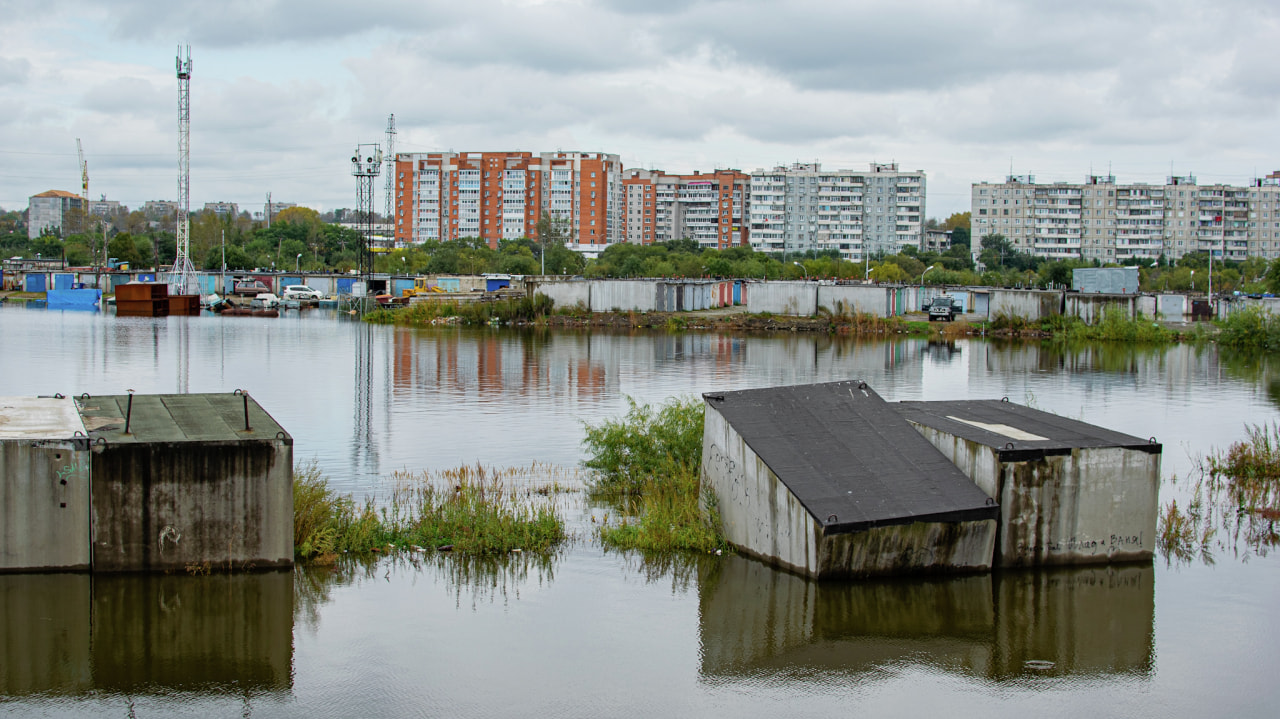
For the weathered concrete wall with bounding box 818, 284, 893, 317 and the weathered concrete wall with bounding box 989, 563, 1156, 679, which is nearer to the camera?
the weathered concrete wall with bounding box 989, 563, 1156, 679

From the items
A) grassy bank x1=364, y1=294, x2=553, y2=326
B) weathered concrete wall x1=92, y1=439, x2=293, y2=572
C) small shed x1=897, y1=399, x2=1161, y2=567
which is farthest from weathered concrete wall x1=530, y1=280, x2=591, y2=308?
weathered concrete wall x1=92, y1=439, x2=293, y2=572

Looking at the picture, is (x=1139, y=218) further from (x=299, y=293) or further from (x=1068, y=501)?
(x=1068, y=501)

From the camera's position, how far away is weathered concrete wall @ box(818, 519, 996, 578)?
12.6 m

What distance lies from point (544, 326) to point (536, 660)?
2297 inches

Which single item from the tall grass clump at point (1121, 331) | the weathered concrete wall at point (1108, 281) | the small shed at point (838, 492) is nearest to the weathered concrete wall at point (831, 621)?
the small shed at point (838, 492)

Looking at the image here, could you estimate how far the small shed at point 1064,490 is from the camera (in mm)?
13469

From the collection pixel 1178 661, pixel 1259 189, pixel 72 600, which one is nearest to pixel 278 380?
pixel 72 600

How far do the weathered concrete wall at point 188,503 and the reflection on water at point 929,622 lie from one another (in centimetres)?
509

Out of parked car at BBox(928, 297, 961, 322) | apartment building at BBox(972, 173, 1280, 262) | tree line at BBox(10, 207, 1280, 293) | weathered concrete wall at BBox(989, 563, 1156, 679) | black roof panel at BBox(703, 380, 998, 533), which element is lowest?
weathered concrete wall at BBox(989, 563, 1156, 679)

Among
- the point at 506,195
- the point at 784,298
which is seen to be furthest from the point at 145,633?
the point at 506,195

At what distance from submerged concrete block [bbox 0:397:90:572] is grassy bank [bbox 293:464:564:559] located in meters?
2.43

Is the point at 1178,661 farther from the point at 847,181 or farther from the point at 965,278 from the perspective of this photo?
the point at 847,181

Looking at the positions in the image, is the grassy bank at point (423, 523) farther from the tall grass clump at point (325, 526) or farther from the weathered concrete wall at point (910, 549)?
the weathered concrete wall at point (910, 549)

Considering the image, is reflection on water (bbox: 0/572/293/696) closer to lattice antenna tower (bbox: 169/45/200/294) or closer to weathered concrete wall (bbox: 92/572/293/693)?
weathered concrete wall (bbox: 92/572/293/693)
